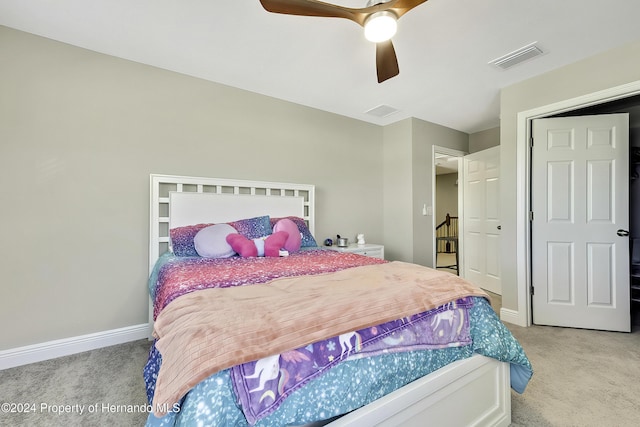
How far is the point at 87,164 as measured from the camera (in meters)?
2.33

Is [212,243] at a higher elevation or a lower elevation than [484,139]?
lower

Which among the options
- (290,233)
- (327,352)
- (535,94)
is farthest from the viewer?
(535,94)

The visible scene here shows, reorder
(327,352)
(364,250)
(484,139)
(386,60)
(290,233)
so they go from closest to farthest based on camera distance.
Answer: (327,352) → (386,60) → (290,233) → (364,250) → (484,139)

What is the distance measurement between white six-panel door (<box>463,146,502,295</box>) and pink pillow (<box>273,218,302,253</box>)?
285cm

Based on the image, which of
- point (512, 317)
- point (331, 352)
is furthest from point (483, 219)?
point (331, 352)

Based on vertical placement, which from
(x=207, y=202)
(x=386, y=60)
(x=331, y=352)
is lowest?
(x=331, y=352)

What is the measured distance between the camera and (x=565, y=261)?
2822mm

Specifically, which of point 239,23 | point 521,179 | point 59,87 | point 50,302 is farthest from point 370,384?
point 59,87

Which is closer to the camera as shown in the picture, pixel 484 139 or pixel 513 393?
pixel 513 393

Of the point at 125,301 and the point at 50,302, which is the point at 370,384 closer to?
the point at 125,301

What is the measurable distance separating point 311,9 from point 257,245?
5.60ft

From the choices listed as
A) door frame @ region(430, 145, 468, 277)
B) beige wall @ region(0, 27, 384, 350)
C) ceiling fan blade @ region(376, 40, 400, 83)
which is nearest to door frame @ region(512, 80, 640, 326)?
door frame @ region(430, 145, 468, 277)

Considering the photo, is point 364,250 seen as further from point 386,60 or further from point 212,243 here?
point 386,60

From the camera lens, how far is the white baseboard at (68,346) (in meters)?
2.04
